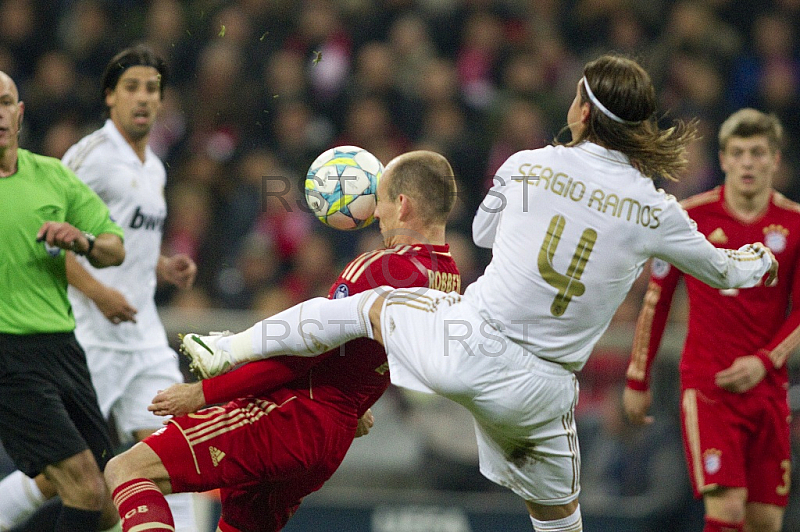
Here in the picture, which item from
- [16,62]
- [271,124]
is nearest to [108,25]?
[16,62]

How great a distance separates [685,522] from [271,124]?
16.9 feet

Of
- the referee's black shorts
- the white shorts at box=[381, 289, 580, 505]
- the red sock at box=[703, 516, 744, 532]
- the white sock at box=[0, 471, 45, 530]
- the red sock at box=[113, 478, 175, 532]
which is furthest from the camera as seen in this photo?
the red sock at box=[703, 516, 744, 532]

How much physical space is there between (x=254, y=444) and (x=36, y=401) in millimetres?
1270

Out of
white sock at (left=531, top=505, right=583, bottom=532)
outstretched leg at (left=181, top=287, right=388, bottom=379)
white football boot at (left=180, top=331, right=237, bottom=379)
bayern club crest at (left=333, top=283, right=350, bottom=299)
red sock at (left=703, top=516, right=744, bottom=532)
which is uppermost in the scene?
bayern club crest at (left=333, top=283, right=350, bottom=299)

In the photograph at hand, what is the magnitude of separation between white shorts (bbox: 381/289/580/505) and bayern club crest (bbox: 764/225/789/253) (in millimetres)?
2016

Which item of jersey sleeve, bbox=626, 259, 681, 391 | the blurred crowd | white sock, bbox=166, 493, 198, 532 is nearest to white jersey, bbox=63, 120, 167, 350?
white sock, bbox=166, 493, 198, 532

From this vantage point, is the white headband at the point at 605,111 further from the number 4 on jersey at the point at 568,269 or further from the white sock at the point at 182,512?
the white sock at the point at 182,512

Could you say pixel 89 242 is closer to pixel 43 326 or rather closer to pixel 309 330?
pixel 43 326

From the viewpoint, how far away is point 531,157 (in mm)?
3938

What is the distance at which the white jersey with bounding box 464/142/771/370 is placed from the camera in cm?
388

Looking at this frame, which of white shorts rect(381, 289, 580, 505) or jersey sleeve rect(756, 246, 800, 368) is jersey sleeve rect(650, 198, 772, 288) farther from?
jersey sleeve rect(756, 246, 800, 368)

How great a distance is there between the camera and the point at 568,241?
388 centimetres

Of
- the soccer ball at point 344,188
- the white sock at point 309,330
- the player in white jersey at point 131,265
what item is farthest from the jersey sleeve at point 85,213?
the white sock at point 309,330

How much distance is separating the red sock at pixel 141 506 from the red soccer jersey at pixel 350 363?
408 millimetres
